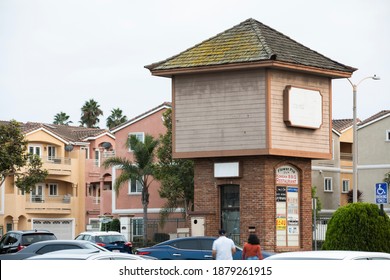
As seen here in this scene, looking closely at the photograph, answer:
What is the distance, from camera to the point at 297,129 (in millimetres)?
45531

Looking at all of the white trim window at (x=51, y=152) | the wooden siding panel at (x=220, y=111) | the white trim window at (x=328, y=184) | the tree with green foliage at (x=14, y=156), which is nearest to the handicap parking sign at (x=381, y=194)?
the wooden siding panel at (x=220, y=111)

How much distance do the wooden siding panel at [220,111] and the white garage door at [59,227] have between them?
43494 mm

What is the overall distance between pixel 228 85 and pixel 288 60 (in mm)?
2805

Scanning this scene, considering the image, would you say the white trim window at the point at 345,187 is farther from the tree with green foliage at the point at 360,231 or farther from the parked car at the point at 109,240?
the tree with green foliage at the point at 360,231

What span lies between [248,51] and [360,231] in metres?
12.3

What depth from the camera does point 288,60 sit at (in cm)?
4422

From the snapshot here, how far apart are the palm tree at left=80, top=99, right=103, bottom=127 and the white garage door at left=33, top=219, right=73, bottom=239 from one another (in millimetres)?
35910

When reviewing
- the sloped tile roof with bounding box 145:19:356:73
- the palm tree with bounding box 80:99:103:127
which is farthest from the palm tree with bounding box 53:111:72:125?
the sloped tile roof with bounding box 145:19:356:73

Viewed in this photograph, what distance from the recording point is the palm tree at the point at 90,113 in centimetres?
12450

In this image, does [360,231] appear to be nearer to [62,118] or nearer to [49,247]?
[49,247]

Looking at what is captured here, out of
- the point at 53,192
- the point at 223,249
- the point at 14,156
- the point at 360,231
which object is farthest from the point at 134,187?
the point at 223,249

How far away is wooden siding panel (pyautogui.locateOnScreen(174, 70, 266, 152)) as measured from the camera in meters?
44.1

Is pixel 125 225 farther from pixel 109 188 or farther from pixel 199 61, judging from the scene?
pixel 109 188

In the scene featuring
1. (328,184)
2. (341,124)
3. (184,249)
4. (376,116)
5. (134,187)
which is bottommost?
(184,249)
